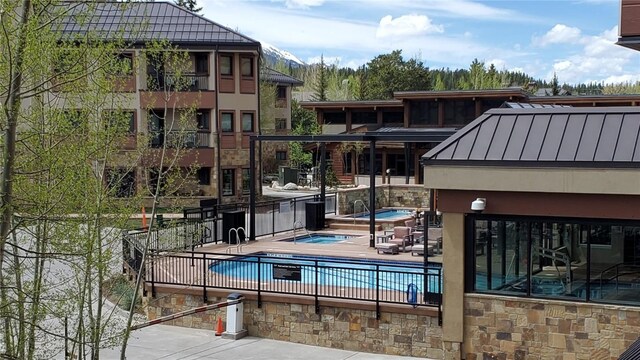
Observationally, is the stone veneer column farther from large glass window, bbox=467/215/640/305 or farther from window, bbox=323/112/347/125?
window, bbox=323/112/347/125

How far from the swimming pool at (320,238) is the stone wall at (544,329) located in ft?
39.0

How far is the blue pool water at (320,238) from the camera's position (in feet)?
88.8

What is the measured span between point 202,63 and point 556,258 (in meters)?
28.8

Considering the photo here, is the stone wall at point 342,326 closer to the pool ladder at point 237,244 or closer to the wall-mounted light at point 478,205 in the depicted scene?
the wall-mounted light at point 478,205

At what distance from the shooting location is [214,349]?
1661 centimetres

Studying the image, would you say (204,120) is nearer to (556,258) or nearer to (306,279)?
(306,279)

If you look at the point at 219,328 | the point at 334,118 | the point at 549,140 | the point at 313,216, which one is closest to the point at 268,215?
the point at 313,216

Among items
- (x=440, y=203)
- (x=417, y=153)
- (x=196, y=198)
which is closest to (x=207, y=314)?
(x=440, y=203)

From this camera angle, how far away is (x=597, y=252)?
14.1 m

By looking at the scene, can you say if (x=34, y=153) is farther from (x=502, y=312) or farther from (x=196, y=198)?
(x=196, y=198)

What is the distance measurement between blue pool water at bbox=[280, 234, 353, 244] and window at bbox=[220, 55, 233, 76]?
49.9 feet

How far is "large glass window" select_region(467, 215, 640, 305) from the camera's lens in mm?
14117

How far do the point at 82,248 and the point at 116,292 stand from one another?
1056cm

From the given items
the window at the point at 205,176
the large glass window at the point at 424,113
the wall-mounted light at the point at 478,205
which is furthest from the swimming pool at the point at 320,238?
the large glass window at the point at 424,113
